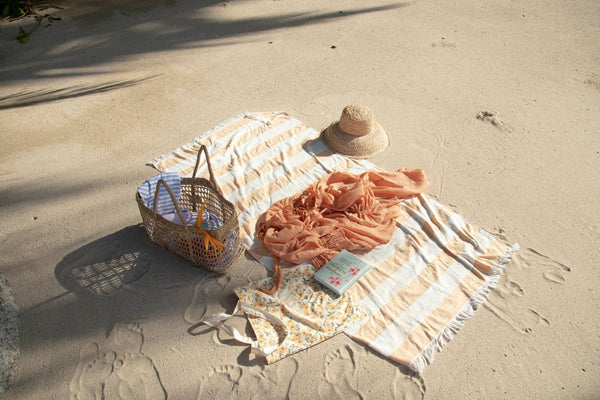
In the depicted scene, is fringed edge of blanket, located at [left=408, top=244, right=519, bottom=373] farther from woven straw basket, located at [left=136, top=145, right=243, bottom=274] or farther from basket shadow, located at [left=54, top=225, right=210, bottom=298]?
basket shadow, located at [left=54, top=225, right=210, bottom=298]

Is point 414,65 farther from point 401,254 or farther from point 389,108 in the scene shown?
point 401,254

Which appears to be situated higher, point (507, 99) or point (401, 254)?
point (507, 99)

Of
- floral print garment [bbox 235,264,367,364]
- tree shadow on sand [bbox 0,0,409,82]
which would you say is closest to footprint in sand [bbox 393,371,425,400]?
floral print garment [bbox 235,264,367,364]

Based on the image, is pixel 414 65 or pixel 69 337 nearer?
pixel 69 337

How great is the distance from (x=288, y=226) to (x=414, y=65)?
290 cm

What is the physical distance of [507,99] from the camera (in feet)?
14.1

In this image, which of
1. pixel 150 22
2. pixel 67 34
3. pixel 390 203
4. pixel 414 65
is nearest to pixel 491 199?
pixel 390 203

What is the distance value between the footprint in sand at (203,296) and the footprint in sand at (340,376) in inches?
30.0

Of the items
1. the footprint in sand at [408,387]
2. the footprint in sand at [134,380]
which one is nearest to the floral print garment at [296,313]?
the footprint in sand at [408,387]

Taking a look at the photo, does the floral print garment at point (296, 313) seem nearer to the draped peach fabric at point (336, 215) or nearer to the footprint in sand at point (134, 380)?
the draped peach fabric at point (336, 215)

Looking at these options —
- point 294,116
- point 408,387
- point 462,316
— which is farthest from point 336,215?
point 294,116

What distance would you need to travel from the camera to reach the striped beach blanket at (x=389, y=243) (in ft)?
8.11

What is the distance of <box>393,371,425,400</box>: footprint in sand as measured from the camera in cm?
218

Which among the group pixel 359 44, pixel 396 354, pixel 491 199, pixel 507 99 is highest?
pixel 359 44
